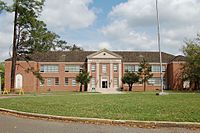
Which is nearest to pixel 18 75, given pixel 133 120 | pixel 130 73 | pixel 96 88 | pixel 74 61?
pixel 74 61

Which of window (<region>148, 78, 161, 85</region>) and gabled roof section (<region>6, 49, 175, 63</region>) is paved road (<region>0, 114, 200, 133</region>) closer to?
gabled roof section (<region>6, 49, 175, 63</region>)

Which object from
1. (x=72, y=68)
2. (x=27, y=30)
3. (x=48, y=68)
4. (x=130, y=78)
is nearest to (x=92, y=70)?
(x=72, y=68)

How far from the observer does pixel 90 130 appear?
9.72 m

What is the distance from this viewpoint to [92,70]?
6894 cm

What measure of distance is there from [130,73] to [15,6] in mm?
30692

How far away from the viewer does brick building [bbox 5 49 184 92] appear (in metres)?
67.8

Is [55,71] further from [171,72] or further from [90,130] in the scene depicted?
[90,130]

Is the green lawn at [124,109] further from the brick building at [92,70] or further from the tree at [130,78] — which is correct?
the brick building at [92,70]

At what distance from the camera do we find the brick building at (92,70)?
67812 millimetres

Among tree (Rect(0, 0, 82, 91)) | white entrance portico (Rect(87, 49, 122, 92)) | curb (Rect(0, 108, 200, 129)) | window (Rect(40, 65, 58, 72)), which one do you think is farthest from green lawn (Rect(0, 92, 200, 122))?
window (Rect(40, 65, 58, 72))

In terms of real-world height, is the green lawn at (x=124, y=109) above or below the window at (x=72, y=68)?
below

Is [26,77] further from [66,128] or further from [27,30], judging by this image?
[66,128]

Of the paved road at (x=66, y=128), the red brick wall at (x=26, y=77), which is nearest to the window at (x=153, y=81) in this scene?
the red brick wall at (x=26, y=77)

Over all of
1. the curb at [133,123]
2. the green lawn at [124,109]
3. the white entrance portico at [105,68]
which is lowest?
the curb at [133,123]
